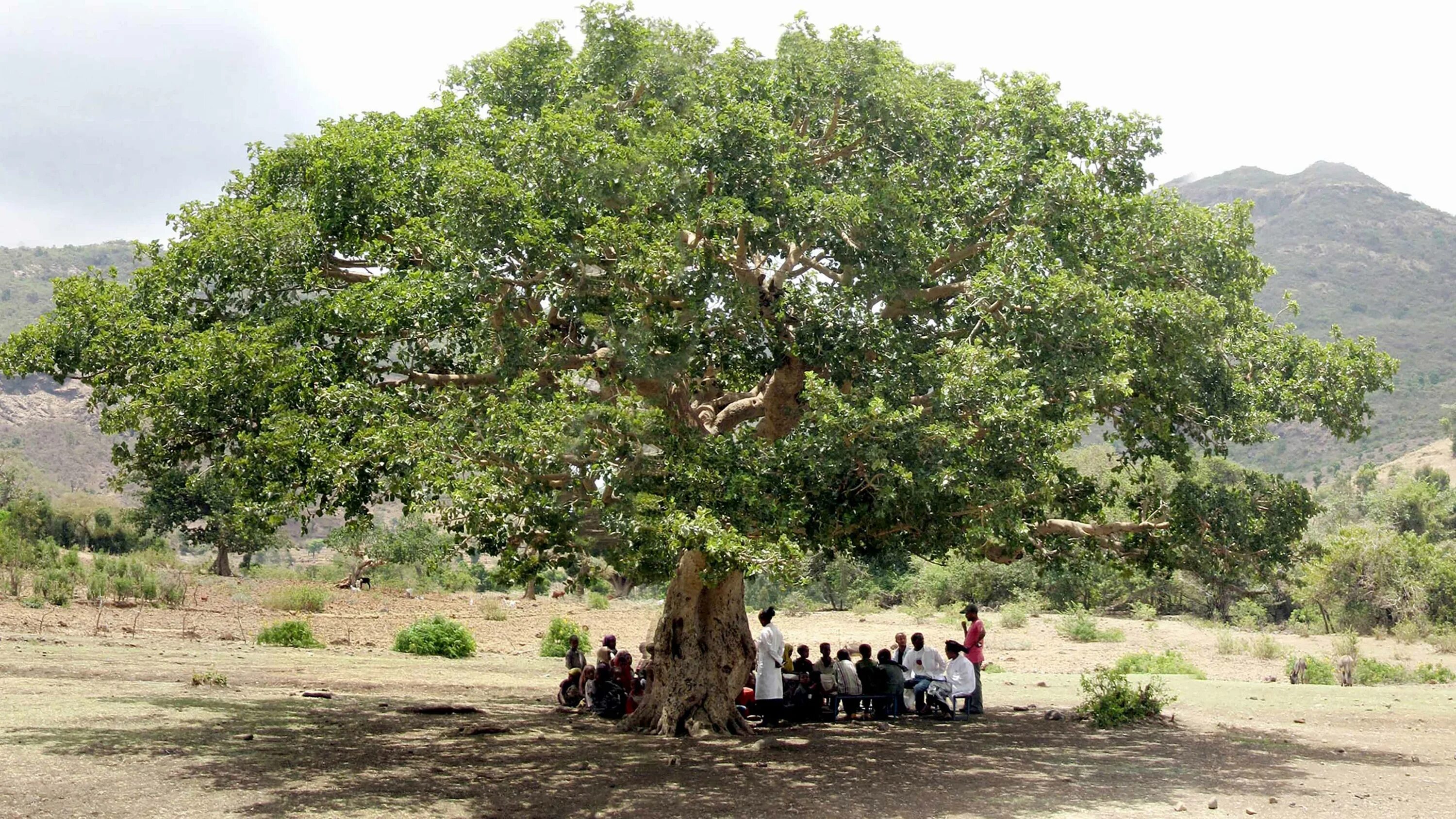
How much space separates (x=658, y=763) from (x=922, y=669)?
6.63m

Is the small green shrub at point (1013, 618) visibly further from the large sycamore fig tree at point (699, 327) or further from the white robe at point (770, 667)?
the white robe at point (770, 667)

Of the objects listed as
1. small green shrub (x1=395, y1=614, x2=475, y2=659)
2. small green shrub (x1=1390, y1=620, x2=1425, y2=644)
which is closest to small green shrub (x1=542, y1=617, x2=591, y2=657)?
small green shrub (x1=395, y1=614, x2=475, y2=659)

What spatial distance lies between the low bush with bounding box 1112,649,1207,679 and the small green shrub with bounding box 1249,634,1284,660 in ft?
10.2

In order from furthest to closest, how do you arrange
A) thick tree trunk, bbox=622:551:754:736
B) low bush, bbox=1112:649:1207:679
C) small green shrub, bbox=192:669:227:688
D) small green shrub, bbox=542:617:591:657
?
small green shrub, bbox=542:617:591:657
low bush, bbox=1112:649:1207:679
small green shrub, bbox=192:669:227:688
thick tree trunk, bbox=622:551:754:736

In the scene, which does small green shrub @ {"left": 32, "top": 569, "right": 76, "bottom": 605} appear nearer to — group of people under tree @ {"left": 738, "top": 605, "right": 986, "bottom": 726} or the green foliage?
group of people under tree @ {"left": 738, "top": 605, "right": 986, "bottom": 726}

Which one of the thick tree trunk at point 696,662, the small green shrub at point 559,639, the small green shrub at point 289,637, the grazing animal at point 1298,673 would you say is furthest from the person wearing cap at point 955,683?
the small green shrub at point 289,637

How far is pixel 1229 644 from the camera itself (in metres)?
30.6

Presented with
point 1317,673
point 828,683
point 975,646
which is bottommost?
point 1317,673

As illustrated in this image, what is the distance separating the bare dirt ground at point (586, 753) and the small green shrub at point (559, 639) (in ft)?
18.0

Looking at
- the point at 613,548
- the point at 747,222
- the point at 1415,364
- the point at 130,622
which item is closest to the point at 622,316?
the point at 747,222

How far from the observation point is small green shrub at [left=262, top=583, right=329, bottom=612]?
112 feet

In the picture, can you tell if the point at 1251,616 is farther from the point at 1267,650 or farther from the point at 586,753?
the point at 586,753

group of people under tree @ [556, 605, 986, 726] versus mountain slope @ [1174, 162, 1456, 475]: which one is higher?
mountain slope @ [1174, 162, 1456, 475]

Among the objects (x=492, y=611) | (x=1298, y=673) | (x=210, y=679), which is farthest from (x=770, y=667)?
(x=492, y=611)
